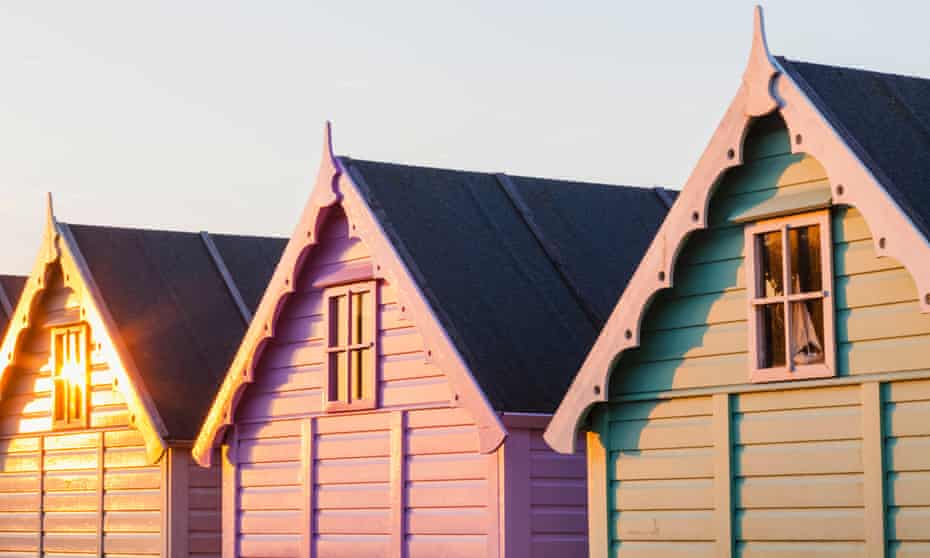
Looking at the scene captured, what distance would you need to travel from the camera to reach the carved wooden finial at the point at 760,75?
1753 cm

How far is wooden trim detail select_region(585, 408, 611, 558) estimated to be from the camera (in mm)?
19859

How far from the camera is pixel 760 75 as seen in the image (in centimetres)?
1767

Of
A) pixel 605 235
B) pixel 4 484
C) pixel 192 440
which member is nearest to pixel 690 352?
pixel 605 235

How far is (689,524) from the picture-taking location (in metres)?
18.9

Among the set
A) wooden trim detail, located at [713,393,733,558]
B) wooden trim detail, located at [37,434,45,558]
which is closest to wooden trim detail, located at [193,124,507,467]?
wooden trim detail, located at [713,393,733,558]

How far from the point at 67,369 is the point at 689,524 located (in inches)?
559

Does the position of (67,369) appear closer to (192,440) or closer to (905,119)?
(192,440)

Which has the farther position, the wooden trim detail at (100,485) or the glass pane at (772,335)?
the wooden trim detail at (100,485)

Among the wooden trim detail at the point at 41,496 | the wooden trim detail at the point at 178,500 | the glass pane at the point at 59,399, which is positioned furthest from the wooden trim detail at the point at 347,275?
the wooden trim detail at the point at 41,496

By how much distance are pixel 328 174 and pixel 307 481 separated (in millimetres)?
4129

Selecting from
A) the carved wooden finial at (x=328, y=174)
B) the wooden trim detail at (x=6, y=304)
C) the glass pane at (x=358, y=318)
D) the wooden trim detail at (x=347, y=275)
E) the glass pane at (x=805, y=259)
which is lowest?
the glass pane at (x=805, y=259)

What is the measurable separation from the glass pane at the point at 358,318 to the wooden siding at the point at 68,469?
5910mm

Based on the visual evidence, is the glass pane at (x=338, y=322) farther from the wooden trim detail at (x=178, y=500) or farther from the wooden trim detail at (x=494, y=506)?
the wooden trim detail at (x=178, y=500)

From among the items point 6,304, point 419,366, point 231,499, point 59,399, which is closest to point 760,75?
point 419,366
